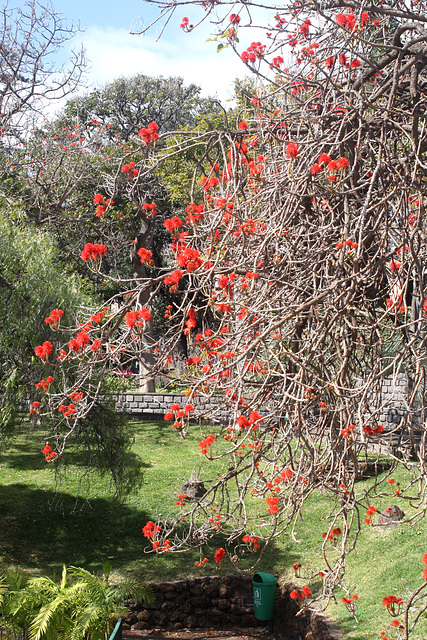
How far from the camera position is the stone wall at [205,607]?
8180mm

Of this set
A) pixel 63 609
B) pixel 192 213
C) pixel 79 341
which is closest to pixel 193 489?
pixel 63 609

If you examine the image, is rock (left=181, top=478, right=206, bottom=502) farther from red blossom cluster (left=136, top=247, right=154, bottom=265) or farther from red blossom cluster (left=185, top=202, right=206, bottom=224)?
red blossom cluster (left=185, top=202, right=206, bottom=224)

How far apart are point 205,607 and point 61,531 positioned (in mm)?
2497

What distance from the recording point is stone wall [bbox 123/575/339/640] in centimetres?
818

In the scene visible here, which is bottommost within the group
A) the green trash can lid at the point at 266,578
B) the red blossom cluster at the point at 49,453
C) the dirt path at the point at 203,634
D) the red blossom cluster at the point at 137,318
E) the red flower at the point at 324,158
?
the dirt path at the point at 203,634

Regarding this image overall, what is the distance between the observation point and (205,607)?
332 inches

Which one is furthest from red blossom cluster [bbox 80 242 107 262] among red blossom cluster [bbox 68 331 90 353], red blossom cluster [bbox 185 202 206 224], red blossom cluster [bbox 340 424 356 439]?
red blossom cluster [bbox 340 424 356 439]

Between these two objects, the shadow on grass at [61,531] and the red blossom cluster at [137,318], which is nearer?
the red blossom cluster at [137,318]

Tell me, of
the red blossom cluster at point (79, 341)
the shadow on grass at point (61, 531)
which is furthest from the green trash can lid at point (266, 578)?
the red blossom cluster at point (79, 341)

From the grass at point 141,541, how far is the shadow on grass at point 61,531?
0.05 ft

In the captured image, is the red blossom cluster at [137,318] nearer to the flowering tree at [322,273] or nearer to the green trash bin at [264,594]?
the flowering tree at [322,273]

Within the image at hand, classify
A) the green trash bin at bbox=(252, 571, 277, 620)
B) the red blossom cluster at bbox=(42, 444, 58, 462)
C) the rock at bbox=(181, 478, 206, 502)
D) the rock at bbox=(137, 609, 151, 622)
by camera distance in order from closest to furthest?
the red blossom cluster at bbox=(42, 444, 58, 462)
the green trash bin at bbox=(252, 571, 277, 620)
the rock at bbox=(137, 609, 151, 622)
the rock at bbox=(181, 478, 206, 502)

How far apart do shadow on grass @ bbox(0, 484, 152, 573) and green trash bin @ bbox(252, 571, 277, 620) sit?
74.3 inches

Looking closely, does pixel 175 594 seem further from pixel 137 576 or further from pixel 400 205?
pixel 400 205
